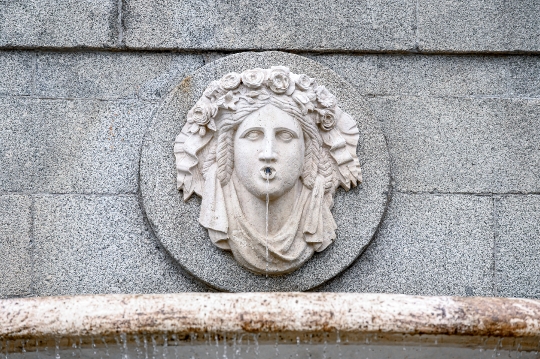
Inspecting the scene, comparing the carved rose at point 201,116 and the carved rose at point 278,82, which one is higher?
the carved rose at point 278,82

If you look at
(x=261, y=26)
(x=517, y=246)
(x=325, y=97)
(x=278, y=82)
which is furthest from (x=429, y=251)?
(x=261, y=26)

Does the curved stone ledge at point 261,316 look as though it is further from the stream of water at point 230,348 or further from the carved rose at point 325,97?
the carved rose at point 325,97

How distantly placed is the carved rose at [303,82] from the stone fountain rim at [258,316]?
1.37 meters

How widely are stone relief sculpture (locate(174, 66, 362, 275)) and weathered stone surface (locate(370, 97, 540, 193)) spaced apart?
355 mm

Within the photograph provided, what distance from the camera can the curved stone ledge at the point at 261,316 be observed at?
9.12 feet

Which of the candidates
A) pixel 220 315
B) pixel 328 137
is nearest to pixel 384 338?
pixel 220 315

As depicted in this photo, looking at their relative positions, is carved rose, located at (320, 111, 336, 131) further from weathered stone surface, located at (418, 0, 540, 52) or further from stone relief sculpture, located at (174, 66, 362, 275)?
weathered stone surface, located at (418, 0, 540, 52)

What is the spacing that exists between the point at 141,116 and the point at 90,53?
1.52 ft

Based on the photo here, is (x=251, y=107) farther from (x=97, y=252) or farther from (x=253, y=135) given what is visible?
(x=97, y=252)

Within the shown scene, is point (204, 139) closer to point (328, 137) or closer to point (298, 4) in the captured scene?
point (328, 137)

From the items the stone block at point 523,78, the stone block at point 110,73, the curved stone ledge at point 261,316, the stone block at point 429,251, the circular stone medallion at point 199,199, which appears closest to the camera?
the curved stone ledge at point 261,316

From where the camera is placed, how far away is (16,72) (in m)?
4.17

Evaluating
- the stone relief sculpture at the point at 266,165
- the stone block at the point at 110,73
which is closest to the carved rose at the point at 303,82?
the stone relief sculpture at the point at 266,165

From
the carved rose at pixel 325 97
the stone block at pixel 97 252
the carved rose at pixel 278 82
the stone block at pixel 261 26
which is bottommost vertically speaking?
the stone block at pixel 97 252
